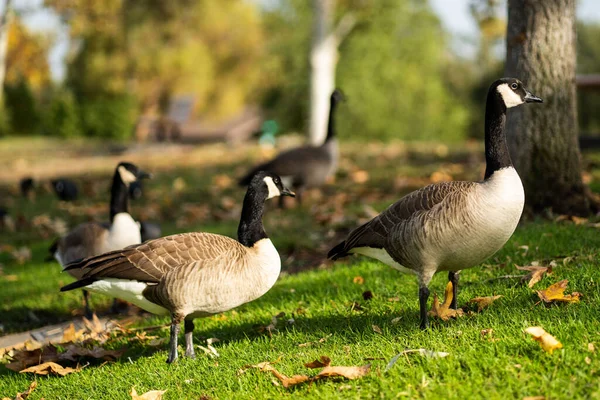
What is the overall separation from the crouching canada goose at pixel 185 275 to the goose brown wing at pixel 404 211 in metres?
0.71

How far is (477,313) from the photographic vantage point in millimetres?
4883

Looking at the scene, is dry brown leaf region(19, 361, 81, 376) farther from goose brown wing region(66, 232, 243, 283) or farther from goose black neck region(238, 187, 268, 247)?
goose black neck region(238, 187, 268, 247)

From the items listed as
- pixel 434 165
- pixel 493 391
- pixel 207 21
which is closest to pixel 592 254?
pixel 493 391

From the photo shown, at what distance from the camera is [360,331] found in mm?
5023

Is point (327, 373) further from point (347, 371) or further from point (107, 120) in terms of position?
point (107, 120)

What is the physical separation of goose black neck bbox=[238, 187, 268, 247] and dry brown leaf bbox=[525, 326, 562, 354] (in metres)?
2.29

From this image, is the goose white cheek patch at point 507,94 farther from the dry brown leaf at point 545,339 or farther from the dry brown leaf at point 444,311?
the dry brown leaf at point 545,339

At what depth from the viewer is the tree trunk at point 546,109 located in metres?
7.27

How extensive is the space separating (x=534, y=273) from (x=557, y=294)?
24.3 inches

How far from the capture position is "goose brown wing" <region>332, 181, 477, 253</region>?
4.81 metres

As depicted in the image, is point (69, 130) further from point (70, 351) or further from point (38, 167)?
point (70, 351)

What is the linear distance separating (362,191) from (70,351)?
736cm

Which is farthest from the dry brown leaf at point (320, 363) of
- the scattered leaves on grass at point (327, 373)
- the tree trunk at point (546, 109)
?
the tree trunk at point (546, 109)

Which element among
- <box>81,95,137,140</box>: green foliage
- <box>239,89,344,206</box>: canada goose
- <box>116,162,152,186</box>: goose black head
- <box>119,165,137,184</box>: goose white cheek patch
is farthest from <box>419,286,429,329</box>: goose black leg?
<box>81,95,137,140</box>: green foliage
